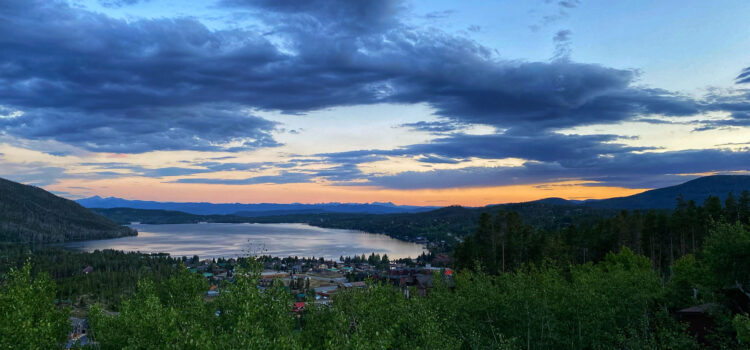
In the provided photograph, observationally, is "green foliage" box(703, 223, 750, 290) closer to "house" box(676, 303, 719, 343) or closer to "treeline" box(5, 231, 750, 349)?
"treeline" box(5, 231, 750, 349)

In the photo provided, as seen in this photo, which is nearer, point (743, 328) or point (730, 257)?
point (743, 328)

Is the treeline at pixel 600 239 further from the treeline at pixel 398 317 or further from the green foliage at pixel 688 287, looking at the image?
the treeline at pixel 398 317

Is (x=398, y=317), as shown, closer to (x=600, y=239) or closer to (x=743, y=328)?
(x=743, y=328)

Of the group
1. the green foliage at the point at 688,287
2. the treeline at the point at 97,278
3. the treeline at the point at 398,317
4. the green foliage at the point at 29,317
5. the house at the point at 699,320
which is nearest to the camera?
the treeline at the point at 398,317

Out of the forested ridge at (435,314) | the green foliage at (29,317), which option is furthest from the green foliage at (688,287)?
the green foliage at (29,317)

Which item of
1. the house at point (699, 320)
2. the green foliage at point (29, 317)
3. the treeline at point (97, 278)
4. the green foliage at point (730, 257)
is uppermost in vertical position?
the green foliage at point (730, 257)

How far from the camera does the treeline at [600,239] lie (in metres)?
78.2

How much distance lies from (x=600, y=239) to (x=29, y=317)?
9066 cm

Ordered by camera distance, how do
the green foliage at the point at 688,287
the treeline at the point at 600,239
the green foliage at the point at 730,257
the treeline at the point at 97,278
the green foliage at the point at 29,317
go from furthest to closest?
the treeline at the point at 97,278, the treeline at the point at 600,239, the green foliage at the point at 688,287, the green foliage at the point at 730,257, the green foliage at the point at 29,317

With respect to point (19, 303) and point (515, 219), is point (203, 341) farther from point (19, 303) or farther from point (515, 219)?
point (515, 219)

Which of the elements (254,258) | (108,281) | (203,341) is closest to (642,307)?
(254,258)

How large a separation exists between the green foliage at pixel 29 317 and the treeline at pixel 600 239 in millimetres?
63606

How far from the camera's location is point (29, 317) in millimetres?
26328

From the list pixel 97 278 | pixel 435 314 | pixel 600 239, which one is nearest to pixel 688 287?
pixel 435 314
